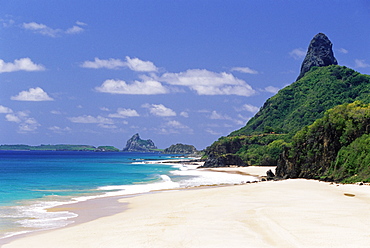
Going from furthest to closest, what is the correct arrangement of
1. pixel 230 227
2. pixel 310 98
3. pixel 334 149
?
pixel 310 98
pixel 334 149
pixel 230 227

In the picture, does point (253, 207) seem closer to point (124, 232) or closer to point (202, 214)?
point (202, 214)

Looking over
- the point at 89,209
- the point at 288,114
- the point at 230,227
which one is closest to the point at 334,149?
the point at 89,209

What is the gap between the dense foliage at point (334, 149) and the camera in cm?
4556

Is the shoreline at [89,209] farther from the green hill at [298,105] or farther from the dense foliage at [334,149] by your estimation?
the green hill at [298,105]

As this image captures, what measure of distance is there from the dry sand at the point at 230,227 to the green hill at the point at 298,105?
9084 cm

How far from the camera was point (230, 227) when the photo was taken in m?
19.9

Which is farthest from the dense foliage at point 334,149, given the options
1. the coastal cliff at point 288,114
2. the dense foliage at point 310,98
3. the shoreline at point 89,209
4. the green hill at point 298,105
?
the dense foliage at point 310,98

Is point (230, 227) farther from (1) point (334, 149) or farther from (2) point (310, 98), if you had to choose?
(2) point (310, 98)

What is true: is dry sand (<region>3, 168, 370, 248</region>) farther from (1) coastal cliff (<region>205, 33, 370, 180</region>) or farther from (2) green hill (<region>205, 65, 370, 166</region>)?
(2) green hill (<region>205, 65, 370, 166</region>)

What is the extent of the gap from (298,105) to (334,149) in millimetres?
130052

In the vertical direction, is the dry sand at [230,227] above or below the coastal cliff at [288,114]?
below

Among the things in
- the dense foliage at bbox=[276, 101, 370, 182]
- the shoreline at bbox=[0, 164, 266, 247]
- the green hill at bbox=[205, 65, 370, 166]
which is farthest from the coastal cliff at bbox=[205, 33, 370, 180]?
the shoreline at bbox=[0, 164, 266, 247]

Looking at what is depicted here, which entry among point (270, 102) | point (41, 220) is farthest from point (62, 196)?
point (270, 102)

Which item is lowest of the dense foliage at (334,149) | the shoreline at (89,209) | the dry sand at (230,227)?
the shoreline at (89,209)
